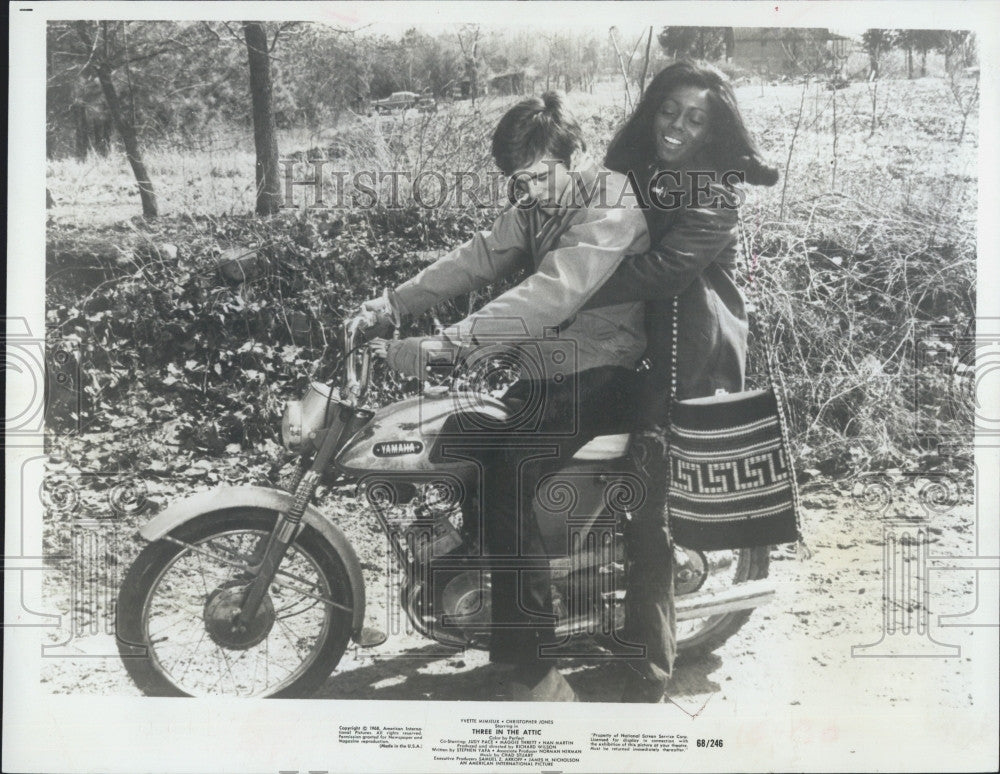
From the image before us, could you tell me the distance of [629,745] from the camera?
152 inches

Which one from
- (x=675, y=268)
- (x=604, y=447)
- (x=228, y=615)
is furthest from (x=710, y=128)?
(x=228, y=615)

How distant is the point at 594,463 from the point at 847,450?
43.4 inches

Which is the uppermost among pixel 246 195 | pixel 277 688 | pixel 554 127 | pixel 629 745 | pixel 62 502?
pixel 554 127

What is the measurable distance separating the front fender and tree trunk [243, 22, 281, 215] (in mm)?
1200

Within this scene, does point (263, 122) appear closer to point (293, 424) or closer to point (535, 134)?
point (535, 134)

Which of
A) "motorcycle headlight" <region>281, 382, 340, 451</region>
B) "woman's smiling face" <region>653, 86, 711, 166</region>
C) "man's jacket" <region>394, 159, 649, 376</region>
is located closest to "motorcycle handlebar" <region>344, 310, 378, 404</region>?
"motorcycle headlight" <region>281, 382, 340, 451</region>

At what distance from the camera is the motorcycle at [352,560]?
358cm

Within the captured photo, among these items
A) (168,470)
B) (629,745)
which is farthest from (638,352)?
(168,470)

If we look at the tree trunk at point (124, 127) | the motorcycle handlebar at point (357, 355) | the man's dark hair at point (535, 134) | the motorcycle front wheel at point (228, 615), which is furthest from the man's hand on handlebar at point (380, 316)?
the tree trunk at point (124, 127)

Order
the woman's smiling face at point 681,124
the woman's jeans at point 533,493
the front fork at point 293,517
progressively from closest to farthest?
the front fork at point 293,517, the woman's jeans at point 533,493, the woman's smiling face at point 681,124

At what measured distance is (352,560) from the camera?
3631mm

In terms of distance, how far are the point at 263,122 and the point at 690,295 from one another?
192 centimetres

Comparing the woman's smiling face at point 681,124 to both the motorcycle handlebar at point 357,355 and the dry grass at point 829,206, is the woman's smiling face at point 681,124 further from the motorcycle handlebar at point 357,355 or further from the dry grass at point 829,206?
the motorcycle handlebar at point 357,355

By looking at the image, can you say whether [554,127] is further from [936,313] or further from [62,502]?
[62,502]
